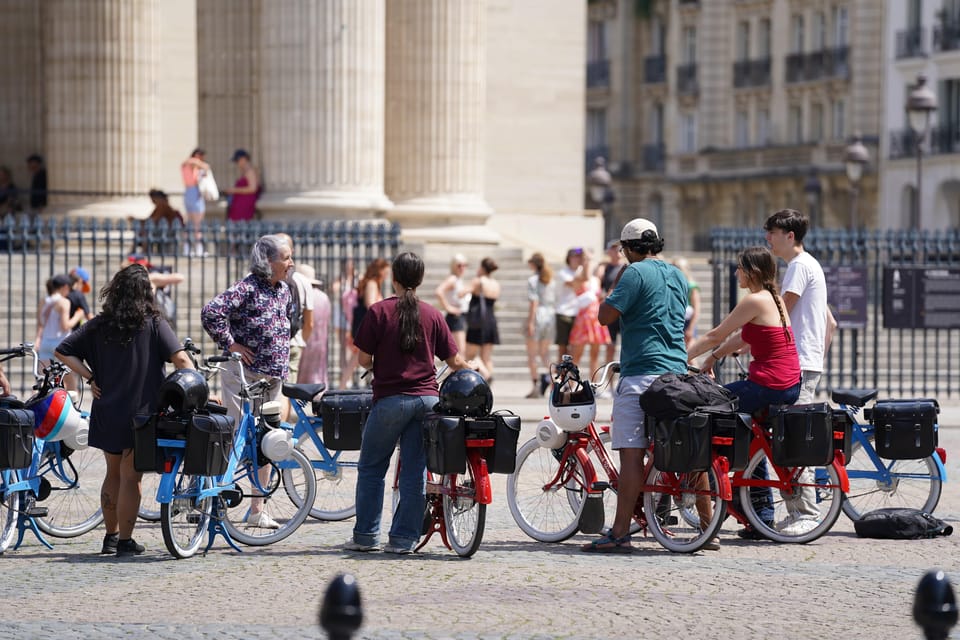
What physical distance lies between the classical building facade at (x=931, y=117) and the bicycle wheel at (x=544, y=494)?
158ft

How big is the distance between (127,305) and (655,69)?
209ft

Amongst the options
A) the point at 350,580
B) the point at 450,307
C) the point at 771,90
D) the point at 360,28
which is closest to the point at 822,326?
the point at 350,580

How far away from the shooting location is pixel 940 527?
11.6 metres

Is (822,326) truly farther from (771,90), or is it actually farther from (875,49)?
(771,90)

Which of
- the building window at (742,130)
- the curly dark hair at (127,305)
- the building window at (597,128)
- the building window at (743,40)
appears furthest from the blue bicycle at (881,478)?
the building window at (597,128)

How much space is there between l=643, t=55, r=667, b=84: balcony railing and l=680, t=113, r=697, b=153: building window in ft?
5.97

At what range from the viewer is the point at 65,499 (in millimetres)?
11977

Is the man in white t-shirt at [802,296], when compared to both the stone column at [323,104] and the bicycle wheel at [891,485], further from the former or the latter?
the stone column at [323,104]

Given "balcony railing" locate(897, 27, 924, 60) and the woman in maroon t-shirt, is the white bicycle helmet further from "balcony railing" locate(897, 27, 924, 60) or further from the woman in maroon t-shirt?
"balcony railing" locate(897, 27, 924, 60)

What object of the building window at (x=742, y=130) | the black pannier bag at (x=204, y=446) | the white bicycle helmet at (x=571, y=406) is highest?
the building window at (x=742, y=130)

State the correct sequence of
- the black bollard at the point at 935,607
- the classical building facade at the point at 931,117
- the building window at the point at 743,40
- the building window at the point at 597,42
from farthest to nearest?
the building window at the point at 597,42
the building window at the point at 743,40
the classical building facade at the point at 931,117
the black bollard at the point at 935,607

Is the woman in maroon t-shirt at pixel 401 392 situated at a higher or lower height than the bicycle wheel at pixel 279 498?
higher

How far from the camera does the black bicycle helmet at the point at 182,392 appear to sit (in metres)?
10.6

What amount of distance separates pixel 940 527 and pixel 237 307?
4.19m
